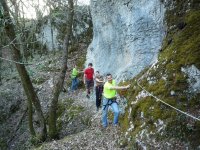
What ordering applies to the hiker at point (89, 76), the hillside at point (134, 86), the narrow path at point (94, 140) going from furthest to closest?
1. the hiker at point (89, 76)
2. the narrow path at point (94, 140)
3. the hillside at point (134, 86)

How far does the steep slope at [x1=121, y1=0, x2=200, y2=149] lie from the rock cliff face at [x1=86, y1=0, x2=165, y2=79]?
1.84 meters

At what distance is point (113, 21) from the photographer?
16.6m

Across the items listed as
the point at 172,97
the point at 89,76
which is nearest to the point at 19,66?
the point at 89,76

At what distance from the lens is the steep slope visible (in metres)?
8.27

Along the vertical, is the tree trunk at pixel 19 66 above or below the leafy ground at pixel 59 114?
above

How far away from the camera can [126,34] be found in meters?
14.9

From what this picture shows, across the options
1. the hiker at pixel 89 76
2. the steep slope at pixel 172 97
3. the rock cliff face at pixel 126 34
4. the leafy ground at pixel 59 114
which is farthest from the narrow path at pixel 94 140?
the hiker at pixel 89 76

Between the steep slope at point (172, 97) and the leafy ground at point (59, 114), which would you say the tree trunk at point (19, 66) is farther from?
the steep slope at point (172, 97)

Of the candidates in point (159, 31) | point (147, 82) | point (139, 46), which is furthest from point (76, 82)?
point (147, 82)

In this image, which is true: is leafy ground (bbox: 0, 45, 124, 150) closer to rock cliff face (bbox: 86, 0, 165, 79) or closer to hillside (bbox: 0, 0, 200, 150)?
hillside (bbox: 0, 0, 200, 150)

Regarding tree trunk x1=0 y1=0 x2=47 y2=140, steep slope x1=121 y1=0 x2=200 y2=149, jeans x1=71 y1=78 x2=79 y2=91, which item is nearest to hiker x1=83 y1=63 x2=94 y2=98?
jeans x1=71 y1=78 x2=79 y2=91

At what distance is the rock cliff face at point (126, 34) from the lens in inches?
516

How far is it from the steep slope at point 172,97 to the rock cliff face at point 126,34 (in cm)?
184

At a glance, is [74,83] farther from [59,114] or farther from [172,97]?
[172,97]
